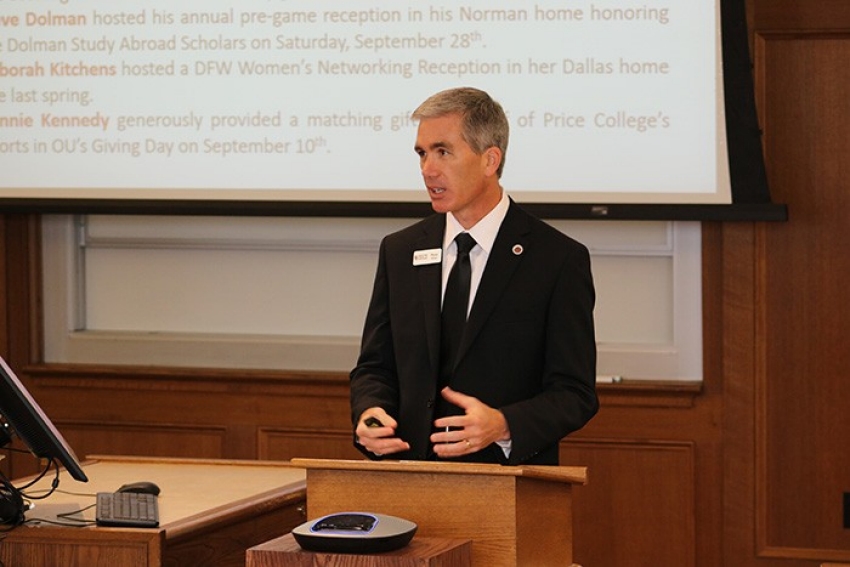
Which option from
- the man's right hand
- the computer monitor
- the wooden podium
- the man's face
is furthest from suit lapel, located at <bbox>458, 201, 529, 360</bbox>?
the computer monitor

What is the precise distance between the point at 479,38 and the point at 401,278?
2134mm

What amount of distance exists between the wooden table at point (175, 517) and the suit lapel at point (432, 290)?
59cm

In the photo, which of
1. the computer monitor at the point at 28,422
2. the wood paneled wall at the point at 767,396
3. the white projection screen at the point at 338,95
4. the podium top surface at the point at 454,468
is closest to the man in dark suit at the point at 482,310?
the podium top surface at the point at 454,468

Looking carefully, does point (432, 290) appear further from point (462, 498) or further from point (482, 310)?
point (462, 498)

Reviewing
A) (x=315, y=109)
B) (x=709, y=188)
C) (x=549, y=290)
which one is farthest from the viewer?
(x=315, y=109)

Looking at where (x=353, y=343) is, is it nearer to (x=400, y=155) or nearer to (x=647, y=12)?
(x=400, y=155)

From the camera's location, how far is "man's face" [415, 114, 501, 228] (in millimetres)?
2977

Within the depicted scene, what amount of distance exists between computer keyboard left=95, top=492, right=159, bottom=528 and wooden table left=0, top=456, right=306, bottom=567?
0.09 feet

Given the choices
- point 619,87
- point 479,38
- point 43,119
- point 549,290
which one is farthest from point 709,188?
point 43,119

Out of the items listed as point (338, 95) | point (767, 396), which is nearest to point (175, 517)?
point (338, 95)

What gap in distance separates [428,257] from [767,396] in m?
2.27

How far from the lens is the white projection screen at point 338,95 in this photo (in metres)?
4.91

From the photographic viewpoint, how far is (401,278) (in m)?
3.14

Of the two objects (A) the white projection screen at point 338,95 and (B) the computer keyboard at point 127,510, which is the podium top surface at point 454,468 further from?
(A) the white projection screen at point 338,95
